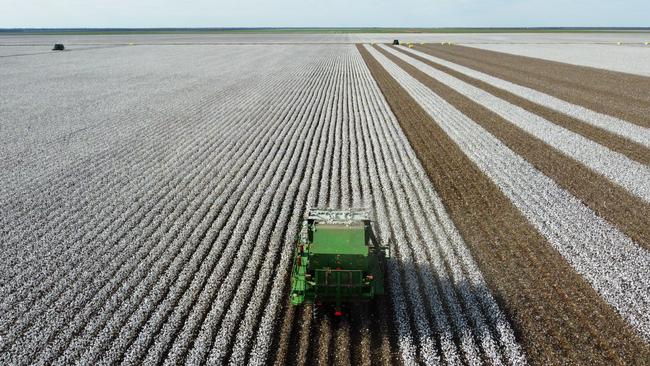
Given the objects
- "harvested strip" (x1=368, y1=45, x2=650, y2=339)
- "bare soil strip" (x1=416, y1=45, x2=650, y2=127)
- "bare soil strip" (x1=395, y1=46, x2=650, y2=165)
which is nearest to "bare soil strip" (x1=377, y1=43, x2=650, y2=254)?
"harvested strip" (x1=368, y1=45, x2=650, y2=339)

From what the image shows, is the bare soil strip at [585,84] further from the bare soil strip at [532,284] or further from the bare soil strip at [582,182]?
the bare soil strip at [532,284]

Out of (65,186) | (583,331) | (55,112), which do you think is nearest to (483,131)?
(583,331)

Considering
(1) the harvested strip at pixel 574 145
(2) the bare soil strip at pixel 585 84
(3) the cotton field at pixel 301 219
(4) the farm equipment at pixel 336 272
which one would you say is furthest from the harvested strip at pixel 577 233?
(2) the bare soil strip at pixel 585 84

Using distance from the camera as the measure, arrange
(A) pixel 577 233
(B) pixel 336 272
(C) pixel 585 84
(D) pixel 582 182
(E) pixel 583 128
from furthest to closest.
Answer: (C) pixel 585 84
(E) pixel 583 128
(D) pixel 582 182
(A) pixel 577 233
(B) pixel 336 272

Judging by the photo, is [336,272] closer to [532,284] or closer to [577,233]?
[532,284]

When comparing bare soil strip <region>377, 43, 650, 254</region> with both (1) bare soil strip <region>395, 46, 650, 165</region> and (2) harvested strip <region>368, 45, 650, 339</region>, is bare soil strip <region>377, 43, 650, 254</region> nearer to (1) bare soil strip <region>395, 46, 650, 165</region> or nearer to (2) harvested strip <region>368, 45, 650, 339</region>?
(2) harvested strip <region>368, 45, 650, 339</region>

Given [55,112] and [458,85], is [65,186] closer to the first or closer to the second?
[55,112]

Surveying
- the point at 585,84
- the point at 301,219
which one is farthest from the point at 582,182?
the point at 585,84
